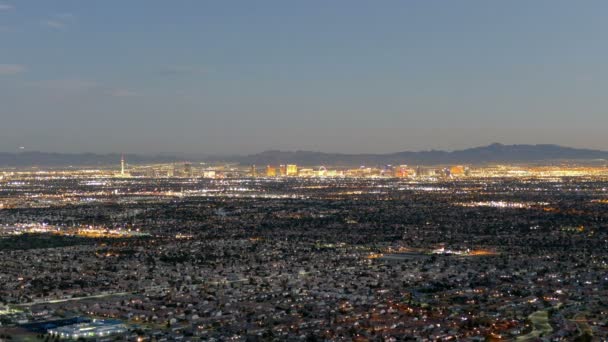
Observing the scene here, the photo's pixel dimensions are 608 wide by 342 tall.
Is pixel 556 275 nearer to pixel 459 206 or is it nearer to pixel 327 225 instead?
pixel 327 225

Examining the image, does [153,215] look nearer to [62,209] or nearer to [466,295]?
[62,209]

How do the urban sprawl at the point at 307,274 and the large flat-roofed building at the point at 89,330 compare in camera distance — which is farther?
the urban sprawl at the point at 307,274

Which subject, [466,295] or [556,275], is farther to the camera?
[556,275]

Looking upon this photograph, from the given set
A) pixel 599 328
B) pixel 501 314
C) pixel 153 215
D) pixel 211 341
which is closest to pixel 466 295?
pixel 501 314

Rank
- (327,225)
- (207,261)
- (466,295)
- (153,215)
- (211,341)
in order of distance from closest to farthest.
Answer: (211,341) → (466,295) → (207,261) → (327,225) → (153,215)

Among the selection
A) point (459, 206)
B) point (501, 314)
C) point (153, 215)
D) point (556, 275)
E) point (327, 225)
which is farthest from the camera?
point (459, 206)

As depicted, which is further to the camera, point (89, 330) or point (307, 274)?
point (307, 274)

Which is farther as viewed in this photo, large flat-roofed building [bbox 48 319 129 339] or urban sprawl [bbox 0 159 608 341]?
urban sprawl [bbox 0 159 608 341]

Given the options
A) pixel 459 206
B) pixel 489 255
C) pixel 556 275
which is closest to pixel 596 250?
pixel 489 255

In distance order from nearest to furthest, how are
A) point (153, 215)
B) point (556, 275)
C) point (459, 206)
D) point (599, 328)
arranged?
point (599, 328), point (556, 275), point (153, 215), point (459, 206)
